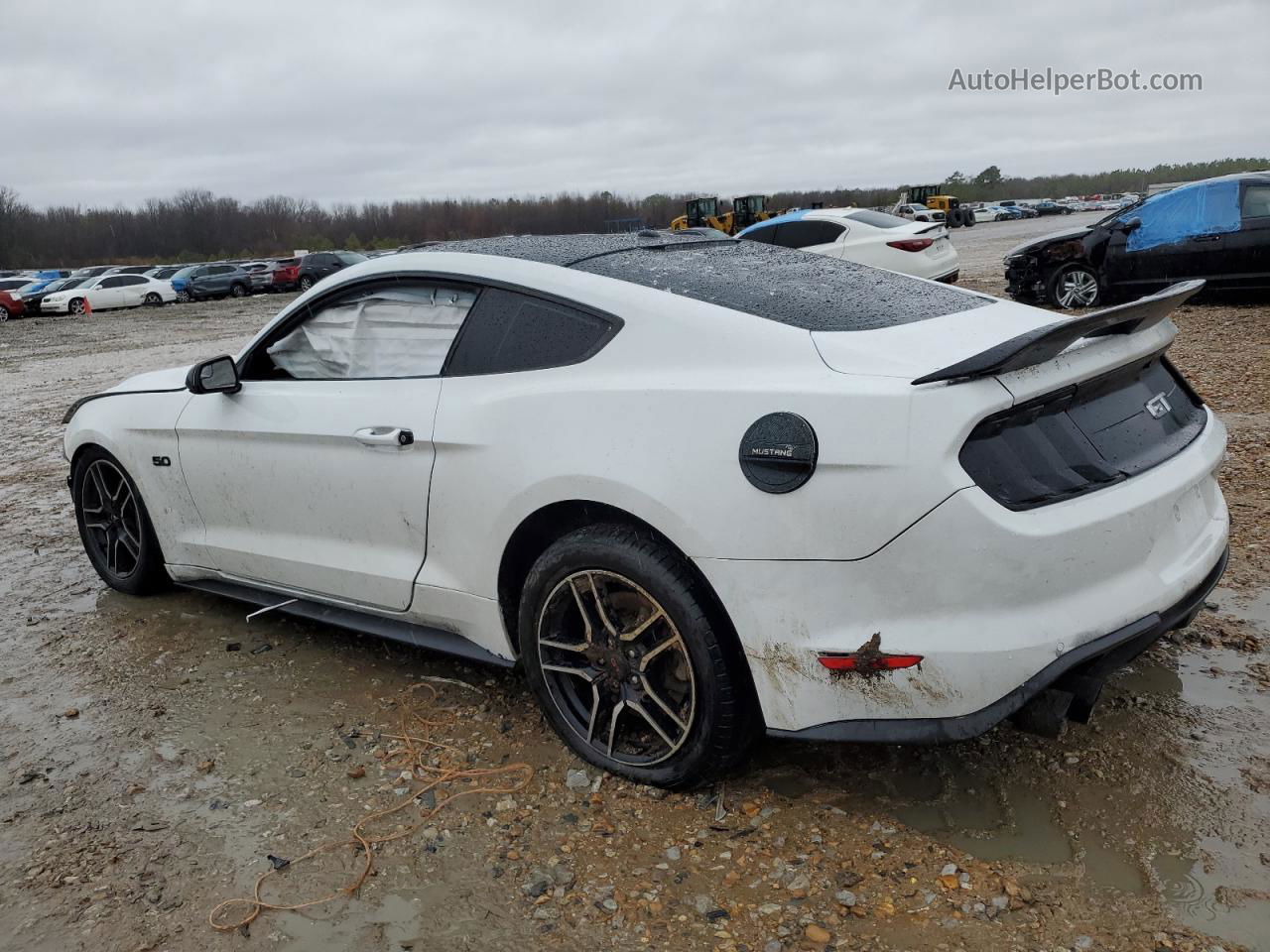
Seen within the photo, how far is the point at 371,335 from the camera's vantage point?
12.0 ft

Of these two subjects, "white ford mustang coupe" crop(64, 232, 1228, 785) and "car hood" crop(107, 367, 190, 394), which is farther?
"car hood" crop(107, 367, 190, 394)

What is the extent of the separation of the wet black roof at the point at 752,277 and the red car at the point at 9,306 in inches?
1331

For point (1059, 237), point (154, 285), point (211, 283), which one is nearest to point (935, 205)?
point (211, 283)

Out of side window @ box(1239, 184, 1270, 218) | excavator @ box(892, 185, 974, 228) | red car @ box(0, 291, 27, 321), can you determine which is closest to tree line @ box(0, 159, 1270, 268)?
excavator @ box(892, 185, 974, 228)

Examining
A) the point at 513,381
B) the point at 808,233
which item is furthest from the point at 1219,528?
the point at 808,233

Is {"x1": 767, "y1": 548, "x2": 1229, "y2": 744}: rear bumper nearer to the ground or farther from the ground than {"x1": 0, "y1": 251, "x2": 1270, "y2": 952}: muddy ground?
farther from the ground

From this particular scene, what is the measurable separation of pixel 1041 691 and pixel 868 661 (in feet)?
1.29

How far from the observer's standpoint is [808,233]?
15078mm

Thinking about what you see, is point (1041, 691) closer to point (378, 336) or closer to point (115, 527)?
point (378, 336)

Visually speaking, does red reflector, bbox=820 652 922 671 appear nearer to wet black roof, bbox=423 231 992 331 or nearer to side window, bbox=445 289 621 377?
wet black roof, bbox=423 231 992 331

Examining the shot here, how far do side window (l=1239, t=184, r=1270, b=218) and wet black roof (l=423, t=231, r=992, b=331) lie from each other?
876 cm

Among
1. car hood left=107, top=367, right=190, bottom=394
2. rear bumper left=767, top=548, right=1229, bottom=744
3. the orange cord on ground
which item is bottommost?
the orange cord on ground

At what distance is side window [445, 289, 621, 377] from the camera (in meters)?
3.02

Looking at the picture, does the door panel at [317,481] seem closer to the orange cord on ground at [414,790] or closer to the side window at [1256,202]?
the orange cord on ground at [414,790]
